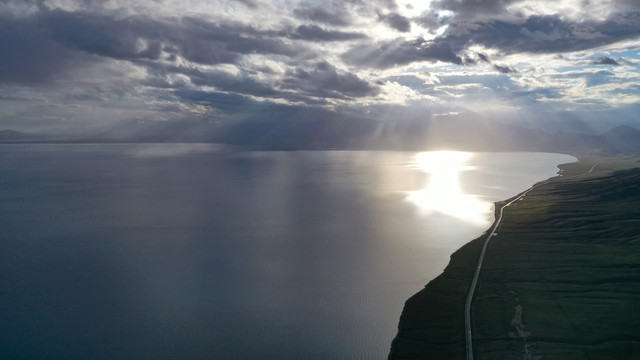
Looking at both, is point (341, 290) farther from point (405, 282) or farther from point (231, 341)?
point (231, 341)

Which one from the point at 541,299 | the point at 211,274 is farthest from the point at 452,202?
the point at 211,274

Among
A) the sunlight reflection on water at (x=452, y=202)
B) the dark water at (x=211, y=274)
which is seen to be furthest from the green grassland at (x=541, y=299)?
the sunlight reflection on water at (x=452, y=202)

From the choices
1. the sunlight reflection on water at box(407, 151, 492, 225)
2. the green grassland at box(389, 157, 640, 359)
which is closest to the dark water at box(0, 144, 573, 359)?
the green grassland at box(389, 157, 640, 359)

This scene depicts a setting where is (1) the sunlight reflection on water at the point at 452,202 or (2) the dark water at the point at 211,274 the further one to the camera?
(1) the sunlight reflection on water at the point at 452,202

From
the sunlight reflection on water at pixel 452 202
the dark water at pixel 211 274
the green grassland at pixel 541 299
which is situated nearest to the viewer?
the green grassland at pixel 541 299

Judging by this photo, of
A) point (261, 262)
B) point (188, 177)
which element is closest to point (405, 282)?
point (261, 262)

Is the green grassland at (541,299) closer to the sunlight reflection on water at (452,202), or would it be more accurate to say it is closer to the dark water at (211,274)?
the dark water at (211,274)

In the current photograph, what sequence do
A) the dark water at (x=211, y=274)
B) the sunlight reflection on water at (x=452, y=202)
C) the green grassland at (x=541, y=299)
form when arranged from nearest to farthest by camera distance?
1. the green grassland at (x=541, y=299)
2. the dark water at (x=211, y=274)
3. the sunlight reflection on water at (x=452, y=202)
